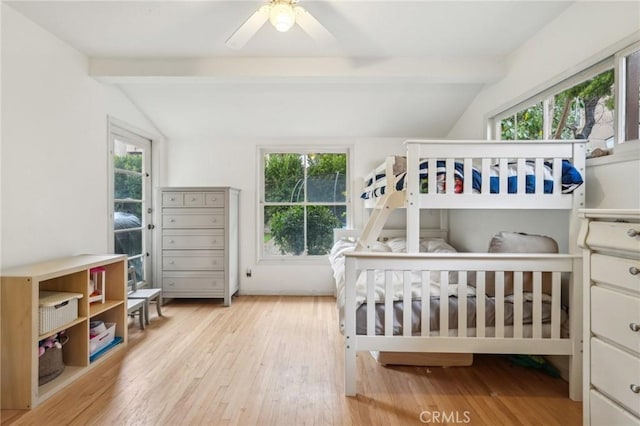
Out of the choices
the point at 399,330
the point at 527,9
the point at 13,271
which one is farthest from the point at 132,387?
the point at 527,9

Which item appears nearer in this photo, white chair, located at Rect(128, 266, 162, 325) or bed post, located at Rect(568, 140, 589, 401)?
bed post, located at Rect(568, 140, 589, 401)

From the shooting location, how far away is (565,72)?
84.4 inches

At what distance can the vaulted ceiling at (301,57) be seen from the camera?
210 cm

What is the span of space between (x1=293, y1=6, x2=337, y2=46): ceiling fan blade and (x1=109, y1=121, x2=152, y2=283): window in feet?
7.18

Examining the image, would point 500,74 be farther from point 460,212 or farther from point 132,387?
point 132,387

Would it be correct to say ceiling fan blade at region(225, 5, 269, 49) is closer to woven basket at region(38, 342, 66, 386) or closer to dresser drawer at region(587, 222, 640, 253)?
dresser drawer at region(587, 222, 640, 253)

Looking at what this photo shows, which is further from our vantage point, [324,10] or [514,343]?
[324,10]

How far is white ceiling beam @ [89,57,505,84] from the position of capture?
8.56ft

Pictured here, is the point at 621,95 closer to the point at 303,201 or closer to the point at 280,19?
the point at 280,19

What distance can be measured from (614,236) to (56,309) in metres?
2.79

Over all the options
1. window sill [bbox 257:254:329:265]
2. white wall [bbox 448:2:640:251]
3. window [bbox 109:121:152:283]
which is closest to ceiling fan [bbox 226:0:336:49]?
white wall [bbox 448:2:640:251]

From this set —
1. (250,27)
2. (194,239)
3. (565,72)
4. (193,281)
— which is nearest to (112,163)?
(194,239)

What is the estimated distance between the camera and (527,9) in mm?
2096

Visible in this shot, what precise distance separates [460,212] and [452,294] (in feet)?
6.23
